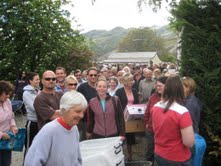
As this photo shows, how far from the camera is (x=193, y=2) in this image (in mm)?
5613

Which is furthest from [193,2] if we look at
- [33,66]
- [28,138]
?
[33,66]

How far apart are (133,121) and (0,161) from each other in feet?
8.38

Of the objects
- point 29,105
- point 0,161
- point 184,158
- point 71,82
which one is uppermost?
point 71,82

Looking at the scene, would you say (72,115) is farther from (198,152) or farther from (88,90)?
(88,90)

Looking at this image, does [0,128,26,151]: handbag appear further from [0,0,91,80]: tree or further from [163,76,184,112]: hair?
[0,0,91,80]: tree

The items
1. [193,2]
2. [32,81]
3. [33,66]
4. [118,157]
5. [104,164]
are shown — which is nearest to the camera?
[104,164]

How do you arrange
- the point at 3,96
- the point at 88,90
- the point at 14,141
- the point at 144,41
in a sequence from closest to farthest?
the point at 3,96
the point at 14,141
the point at 88,90
the point at 144,41

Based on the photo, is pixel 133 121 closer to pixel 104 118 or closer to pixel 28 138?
pixel 104 118

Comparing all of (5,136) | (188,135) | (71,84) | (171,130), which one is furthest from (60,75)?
(188,135)

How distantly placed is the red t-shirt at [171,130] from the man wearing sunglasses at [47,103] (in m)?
1.60

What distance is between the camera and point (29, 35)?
1441 centimetres

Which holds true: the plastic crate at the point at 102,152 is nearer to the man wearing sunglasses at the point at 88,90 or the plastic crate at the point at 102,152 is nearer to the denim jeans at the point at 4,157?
the denim jeans at the point at 4,157

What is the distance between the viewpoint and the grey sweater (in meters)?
2.83

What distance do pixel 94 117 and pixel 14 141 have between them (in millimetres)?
1324
